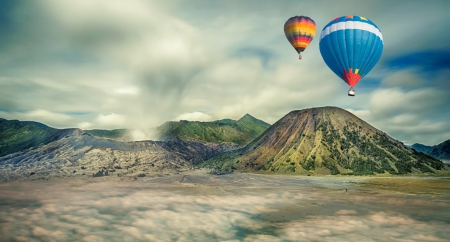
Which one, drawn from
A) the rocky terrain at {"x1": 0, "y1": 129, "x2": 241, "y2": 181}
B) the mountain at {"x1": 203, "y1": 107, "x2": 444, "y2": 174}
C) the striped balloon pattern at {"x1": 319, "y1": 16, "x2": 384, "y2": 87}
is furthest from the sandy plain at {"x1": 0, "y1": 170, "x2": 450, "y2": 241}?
the mountain at {"x1": 203, "y1": 107, "x2": 444, "y2": 174}

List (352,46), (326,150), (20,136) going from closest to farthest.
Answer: (352,46) < (326,150) < (20,136)

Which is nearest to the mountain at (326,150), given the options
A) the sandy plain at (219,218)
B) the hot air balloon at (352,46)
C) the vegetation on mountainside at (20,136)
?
the hot air balloon at (352,46)

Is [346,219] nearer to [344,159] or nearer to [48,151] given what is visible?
[344,159]

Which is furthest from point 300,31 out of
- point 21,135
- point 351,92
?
point 21,135

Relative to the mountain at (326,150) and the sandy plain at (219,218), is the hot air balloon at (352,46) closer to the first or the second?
the sandy plain at (219,218)

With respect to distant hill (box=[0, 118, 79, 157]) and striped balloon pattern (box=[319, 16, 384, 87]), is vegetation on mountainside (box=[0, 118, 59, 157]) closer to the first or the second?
distant hill (box=[0, 118, 79, 157])

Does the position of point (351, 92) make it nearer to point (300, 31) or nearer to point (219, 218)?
point (300, 31)

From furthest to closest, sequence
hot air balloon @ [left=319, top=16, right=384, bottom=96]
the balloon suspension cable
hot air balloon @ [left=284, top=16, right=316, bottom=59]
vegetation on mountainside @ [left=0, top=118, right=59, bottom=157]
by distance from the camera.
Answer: vegetation on mountainside @ [left=0, top=118, right=59, bottom=157] < hot air balloon @ [left=284, top=16, right=316, bottom=59] < the balloon suspension cable < hot air balloon @ [left=319, top=16, right=384, bottom=96]
